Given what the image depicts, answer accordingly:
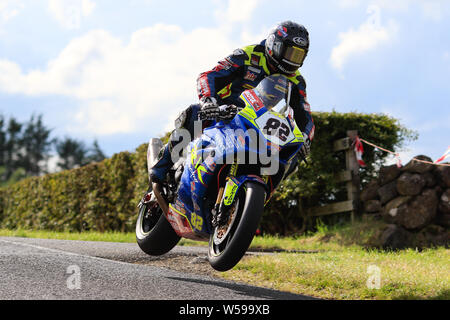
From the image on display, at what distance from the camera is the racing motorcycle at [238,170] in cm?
432

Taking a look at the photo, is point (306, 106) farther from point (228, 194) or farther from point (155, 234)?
point (155, 234)

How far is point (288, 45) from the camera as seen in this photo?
4777 millimetres

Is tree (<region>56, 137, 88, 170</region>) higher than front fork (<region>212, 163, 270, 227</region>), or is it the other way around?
tree (<region>56, 137, 88, 170</region>)

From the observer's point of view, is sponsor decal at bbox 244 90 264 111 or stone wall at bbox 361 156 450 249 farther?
stone wall at bbox 361 156 450 249

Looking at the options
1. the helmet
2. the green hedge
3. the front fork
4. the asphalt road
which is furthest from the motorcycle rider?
the green hedge

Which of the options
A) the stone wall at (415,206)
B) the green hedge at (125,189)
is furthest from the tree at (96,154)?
the stone wall at (415,206)

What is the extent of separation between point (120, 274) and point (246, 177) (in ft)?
5.46

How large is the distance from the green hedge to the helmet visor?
7102 millimetres

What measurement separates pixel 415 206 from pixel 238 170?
23.2 feet

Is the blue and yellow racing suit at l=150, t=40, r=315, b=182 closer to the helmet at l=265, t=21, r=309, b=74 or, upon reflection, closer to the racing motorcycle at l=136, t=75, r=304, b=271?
the helmet at l=265, t=21, r=309, b=74

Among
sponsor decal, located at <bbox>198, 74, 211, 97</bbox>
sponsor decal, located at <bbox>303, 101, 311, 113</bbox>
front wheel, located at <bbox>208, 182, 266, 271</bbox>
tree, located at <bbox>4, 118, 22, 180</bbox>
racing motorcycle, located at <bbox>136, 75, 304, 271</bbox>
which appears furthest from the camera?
tree, located at <bbox>4, 118, 22, 180</bbox>

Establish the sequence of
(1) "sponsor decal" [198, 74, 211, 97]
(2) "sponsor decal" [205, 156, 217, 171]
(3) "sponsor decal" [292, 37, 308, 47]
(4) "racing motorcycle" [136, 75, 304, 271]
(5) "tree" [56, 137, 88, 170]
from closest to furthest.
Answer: (4) "racing motorcycle" [136, 75, 304, 271], (2) "sponsor decal" [205, 156, 217, 171], (3) "sponsor decal" [292, 37, 308, 47], (1) "sponsor decal" [198, 74, 211, 97], (5) "tree" [56, 137, 88, 170]

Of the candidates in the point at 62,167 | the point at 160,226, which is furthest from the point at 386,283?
the point at 62,167

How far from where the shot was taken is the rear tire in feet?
19.2
